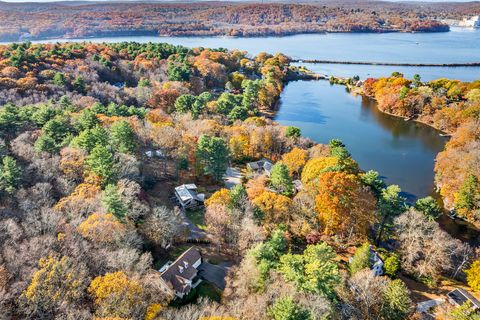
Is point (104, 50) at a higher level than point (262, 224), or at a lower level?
higher

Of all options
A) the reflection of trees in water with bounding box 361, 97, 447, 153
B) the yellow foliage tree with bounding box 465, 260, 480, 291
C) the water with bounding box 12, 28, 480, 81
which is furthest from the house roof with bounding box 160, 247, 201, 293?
the water with bounding box 12, 28, 480, 81

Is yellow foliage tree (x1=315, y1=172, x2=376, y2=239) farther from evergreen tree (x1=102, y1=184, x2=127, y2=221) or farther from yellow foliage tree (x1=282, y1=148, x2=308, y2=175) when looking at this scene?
evergreen tree (x1=102, y1=184, x2=127, y2=221)

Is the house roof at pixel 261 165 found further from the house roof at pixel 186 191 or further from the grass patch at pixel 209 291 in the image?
the grass patch at pixel 209 291

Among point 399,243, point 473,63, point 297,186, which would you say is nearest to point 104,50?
point 297,186

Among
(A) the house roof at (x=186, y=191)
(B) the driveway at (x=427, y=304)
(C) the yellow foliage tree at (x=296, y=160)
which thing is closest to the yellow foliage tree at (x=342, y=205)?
(B) the driveway at (x=427, y=304)

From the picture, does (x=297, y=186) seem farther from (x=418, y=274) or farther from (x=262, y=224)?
(x=418, y=274)

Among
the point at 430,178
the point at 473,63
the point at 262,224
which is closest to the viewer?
the point at 262,224
